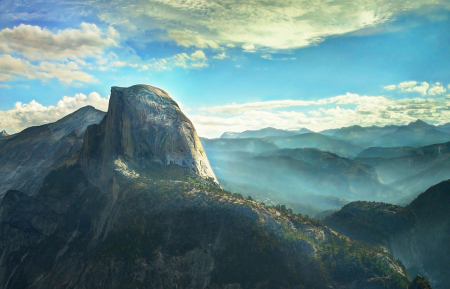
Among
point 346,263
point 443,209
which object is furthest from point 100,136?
point 443,209

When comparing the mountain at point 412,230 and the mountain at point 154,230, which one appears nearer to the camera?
the mountain at point 154,230

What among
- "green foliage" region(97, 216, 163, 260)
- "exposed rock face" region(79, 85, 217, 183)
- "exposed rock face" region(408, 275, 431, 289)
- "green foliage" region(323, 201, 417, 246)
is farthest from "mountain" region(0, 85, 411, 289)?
"green foliage" region(323, 201, 417, 246)

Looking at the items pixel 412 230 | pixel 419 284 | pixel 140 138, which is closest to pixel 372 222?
pixel 412 230

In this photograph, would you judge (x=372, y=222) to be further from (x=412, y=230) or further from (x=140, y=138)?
(x=140, y=138)

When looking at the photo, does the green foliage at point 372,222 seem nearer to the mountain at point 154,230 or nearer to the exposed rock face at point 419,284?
the mountain at point 154,230

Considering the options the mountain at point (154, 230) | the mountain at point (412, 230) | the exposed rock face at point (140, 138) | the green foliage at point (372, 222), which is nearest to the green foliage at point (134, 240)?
the mountain at point (154, 230)

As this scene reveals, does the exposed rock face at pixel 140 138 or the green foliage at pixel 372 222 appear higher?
the exposed rock face at pixel 140 138
